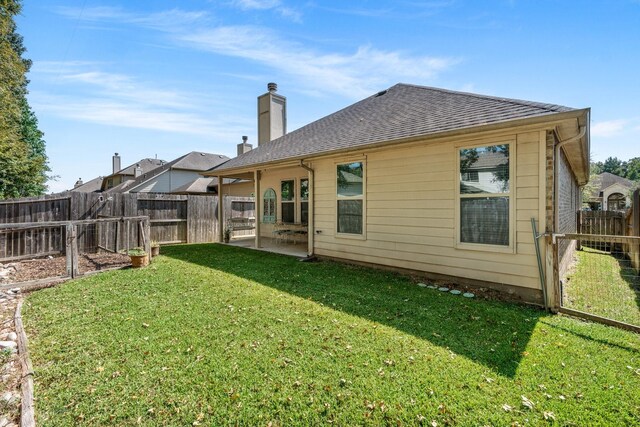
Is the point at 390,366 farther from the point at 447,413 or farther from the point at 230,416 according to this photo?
the point at 230,416

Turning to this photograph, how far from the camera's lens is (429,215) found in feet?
19.0

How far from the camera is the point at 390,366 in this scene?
2893 mm

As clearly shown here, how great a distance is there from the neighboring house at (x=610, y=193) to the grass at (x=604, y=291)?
2829 cm

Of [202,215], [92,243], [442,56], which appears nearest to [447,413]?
[442,56]

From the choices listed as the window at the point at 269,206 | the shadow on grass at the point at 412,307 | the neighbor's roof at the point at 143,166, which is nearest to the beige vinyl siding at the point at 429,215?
the shadow on grass at the point at 412,307

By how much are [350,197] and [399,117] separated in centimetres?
237

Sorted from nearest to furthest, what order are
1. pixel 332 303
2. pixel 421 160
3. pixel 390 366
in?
pixel 390 366, pixel 332 303, pixel 421 160

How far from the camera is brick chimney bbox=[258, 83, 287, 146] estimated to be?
13.5 meters

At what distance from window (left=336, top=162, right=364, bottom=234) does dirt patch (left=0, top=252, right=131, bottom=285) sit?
563 centimetres

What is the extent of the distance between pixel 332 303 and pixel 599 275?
661cm

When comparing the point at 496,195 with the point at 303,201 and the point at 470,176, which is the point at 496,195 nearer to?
the point at 470,176

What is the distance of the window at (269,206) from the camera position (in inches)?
473

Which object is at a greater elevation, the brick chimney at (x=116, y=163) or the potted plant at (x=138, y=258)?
the brick chimney at (x=116, y=163)

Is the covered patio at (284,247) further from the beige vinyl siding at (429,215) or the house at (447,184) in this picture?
the beige vinyl siding at (429,215)
